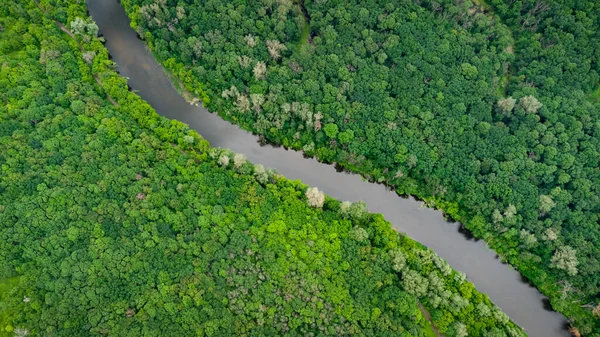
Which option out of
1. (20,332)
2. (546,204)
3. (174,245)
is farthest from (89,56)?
(546,204)

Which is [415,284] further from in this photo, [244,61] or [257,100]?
[244,61]

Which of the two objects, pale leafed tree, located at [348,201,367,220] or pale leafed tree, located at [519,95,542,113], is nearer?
pale leafed tree, located at [348,201,367,220]

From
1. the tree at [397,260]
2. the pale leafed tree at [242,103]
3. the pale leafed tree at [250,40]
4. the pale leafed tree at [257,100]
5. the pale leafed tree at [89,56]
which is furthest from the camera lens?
the pale leafed tree at [89,56]

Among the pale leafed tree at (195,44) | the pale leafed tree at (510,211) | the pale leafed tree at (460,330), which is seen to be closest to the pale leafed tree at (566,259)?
the pale leafed tree at (510,211)

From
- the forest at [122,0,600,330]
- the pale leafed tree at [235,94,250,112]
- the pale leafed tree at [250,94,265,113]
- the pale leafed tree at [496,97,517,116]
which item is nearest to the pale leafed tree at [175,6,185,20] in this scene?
the forest at [122,0,600,330]

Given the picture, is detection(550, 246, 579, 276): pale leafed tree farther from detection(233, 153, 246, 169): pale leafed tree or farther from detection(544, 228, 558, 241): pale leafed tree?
detection(233, 153, 246, 169): pale leafed tree

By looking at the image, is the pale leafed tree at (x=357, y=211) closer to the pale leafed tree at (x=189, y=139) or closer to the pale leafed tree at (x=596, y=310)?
the pale leafed tree at (x=189, y=139)
